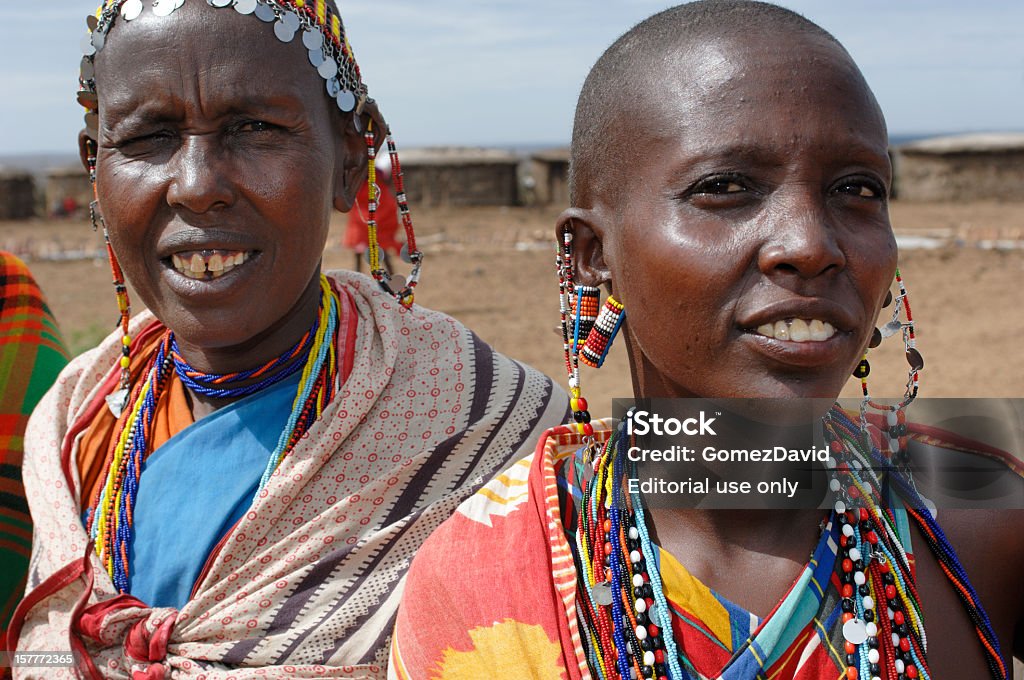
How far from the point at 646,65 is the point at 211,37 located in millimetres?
998

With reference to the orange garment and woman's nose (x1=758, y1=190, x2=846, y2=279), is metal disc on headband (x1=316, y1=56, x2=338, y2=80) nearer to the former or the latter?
the orange garment

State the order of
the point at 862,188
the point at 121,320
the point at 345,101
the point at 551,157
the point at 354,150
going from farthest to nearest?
the point at 551,157, the point at 121,320, the point at 354,150, the point at 345,101, the point at 862,188

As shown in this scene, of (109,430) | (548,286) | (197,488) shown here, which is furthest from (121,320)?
(548,286)

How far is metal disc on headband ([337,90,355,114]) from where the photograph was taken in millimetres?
2264

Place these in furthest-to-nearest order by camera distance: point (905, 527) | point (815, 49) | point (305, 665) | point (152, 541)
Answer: point (152, 541)
point (305, 665)
point (905, 527)
point (815, 49)

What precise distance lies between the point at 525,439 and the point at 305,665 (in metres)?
0.68

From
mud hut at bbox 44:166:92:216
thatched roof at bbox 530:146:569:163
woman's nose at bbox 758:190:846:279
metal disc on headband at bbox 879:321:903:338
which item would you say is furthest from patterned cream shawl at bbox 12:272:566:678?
mud hut at bbox 44:166:92:216

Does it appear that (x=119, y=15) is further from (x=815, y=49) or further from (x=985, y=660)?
(x=985, y=660)

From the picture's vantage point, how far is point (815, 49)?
1420mm

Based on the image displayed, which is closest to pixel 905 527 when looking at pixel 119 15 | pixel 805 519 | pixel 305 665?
pixel 805 519

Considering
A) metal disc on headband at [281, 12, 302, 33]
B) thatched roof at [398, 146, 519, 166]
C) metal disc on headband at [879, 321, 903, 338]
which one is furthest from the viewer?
thatched roof at [398, 146, 519, 166]

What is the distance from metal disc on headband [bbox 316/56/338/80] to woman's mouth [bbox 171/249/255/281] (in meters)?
0.43

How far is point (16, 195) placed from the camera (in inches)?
698

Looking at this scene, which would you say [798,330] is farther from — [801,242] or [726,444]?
[726,444]
